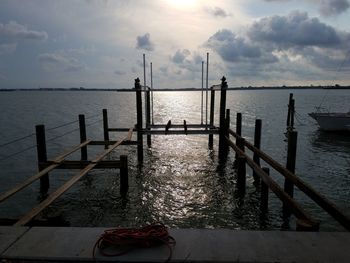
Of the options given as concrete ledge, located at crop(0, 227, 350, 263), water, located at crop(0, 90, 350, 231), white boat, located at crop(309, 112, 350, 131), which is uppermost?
concrete ledge, located at crop(0, 227, 350, 263)

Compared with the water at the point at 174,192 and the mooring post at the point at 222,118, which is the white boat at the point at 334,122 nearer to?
the water at the point at 174,192

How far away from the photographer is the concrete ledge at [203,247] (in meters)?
4.37

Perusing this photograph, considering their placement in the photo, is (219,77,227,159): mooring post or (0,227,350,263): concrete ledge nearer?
(0,227,350,263): concrete ledge

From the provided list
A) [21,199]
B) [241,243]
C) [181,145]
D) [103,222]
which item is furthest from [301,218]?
[181,145]

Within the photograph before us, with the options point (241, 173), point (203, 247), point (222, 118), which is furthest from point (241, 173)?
point (203, 247)

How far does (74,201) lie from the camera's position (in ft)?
39.3

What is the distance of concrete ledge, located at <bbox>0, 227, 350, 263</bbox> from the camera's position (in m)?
4.37

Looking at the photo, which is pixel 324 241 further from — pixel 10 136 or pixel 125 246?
pixel 10 136

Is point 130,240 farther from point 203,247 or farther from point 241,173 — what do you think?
point 241,173

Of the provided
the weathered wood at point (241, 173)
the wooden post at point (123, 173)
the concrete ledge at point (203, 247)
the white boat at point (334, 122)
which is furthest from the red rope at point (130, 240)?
the white boat at point (334, 122)

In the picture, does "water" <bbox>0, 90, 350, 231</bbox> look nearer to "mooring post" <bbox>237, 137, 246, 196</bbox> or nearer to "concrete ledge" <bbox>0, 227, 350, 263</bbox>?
"mooring post" <bbox>237, 137, 246, 196</bbox>

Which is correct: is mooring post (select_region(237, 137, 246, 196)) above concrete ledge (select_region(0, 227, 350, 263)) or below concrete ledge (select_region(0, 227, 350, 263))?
below

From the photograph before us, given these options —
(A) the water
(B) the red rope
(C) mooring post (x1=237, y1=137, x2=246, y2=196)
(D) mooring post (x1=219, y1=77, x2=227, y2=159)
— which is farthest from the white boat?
(B) the red rope

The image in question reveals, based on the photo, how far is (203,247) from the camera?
182 inches
